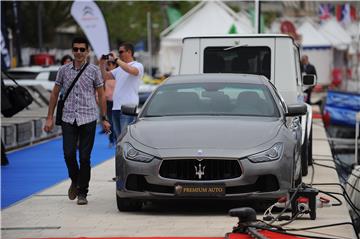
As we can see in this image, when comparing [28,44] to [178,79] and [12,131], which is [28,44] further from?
[178,79]

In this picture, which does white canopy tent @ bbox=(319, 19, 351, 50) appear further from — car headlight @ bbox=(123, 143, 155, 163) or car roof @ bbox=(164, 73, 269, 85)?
car headlight @ bbox=(123, 143, 155, 163)

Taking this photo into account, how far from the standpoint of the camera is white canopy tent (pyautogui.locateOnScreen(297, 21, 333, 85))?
176 feet

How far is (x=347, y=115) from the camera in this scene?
25953mm

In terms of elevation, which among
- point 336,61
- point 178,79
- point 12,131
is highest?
point 178,79

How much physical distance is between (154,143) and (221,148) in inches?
27.2

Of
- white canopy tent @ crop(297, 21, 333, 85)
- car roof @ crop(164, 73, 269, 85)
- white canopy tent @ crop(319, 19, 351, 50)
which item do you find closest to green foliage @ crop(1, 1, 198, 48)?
white canopy tent @ crop(297, 21, 333, 85)

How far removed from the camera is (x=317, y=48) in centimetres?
5400

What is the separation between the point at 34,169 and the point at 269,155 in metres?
7.08

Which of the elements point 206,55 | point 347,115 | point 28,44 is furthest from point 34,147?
point 28,44

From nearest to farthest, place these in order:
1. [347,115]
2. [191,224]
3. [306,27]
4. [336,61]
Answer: [191,224] → [347,115] → [306,27] → [336,61]

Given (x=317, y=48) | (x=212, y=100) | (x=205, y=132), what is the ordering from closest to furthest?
(x=205, y=132) → (x=212, y=100) → (x=317, y=48)

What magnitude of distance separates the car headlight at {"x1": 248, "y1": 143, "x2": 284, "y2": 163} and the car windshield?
3.33 feet

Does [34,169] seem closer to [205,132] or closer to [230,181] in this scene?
[205,132]

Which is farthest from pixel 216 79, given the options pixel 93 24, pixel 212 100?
pixel 93 24
